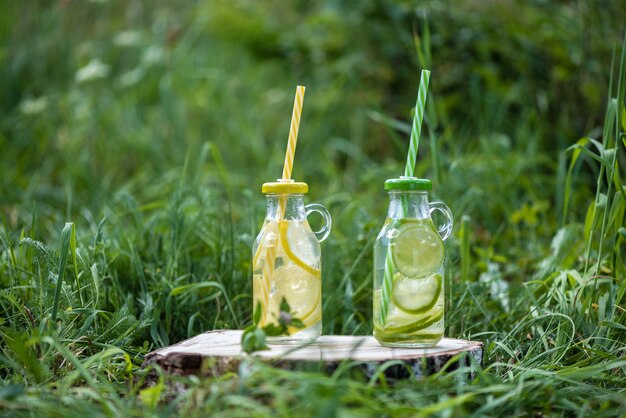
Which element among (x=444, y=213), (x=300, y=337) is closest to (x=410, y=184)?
(x=444, y=213)

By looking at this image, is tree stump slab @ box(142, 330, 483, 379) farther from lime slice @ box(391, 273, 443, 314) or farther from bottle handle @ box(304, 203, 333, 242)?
bottle handle @ box(304, 203, 333, 242)

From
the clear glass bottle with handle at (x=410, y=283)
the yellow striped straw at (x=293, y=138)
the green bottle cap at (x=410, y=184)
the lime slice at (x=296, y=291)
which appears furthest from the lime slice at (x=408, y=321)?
the yellow striped straw at (x=293, y=138)

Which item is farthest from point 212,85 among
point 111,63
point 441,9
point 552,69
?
point 552,69

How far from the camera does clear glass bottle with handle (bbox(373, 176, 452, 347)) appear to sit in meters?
1.97

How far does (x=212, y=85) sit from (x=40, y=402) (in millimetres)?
3432

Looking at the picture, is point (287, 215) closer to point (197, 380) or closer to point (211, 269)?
point (197, 380)

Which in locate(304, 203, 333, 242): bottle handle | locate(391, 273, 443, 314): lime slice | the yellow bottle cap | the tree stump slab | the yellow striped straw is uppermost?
the yellow striped straw

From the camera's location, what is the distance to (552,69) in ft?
13.8

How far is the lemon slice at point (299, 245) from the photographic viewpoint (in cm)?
202

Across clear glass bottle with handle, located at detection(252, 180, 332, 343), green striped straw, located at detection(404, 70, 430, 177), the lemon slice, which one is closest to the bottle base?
clear glass bottle with handle, located at detection(252, 180, 332, 343)

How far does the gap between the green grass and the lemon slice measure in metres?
0.34

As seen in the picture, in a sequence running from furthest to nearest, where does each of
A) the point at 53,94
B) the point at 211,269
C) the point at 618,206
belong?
1. the point at 53,94
2. the point at 211,269
3. the point at 618,206

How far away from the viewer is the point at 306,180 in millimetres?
4316

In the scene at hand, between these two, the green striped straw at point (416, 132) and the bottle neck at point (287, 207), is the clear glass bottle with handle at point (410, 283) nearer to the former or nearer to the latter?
the green striped straw at point (416, 132)
